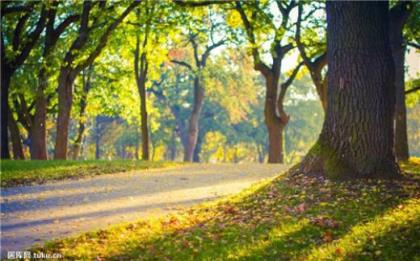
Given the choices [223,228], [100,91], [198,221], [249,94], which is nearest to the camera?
[223,228]

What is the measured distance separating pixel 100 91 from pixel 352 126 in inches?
878

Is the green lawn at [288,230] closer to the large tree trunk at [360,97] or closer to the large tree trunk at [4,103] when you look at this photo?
the large tree trunk at [360,97]

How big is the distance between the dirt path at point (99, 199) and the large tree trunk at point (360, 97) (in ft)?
10.1

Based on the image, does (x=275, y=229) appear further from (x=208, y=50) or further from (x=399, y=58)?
(x=208, y=50)

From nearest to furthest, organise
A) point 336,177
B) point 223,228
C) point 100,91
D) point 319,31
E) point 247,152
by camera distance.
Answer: point 223,228 → point 336,177 → point 319,31 → point 100,91 → point 247,152

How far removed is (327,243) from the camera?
21.0 feet

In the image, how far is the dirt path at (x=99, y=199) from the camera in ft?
27.3

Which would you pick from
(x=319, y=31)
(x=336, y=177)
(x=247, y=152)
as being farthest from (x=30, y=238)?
(x=247, y=152)

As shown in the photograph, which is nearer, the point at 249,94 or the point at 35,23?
the point at 35,23

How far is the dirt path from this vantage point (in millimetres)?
8320

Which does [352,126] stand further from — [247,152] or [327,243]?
[247,152]

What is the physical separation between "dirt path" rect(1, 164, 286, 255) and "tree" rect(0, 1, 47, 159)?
323 inches

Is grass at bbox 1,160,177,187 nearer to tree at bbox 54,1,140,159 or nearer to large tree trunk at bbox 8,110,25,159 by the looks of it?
tree at bbox 54,1,140,159

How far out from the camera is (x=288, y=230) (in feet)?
22.9
